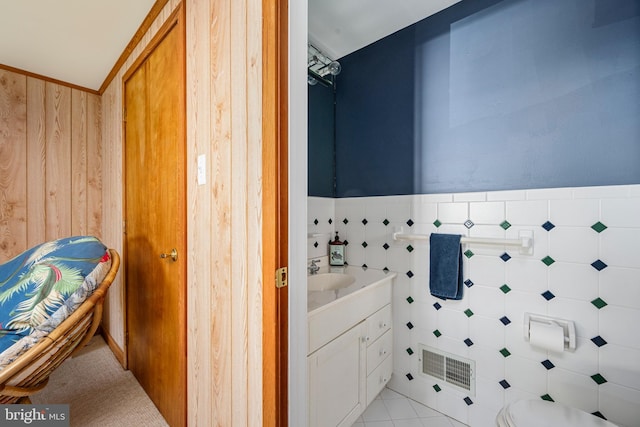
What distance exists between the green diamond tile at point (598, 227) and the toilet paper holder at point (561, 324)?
449 mm

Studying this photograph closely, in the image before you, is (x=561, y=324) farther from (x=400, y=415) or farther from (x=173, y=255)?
(x=173, y=255)

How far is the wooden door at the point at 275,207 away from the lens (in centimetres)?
83

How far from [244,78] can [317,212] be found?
49.1 inches

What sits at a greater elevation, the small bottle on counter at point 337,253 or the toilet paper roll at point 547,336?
the small bottle on counter at point 337,253

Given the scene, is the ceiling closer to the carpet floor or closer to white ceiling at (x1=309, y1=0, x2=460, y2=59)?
white ceiling at (x1=309, y1=0, x2=460, y2=59)

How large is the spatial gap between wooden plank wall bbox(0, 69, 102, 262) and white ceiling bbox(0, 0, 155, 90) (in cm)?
22

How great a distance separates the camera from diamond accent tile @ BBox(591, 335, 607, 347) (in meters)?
1.23

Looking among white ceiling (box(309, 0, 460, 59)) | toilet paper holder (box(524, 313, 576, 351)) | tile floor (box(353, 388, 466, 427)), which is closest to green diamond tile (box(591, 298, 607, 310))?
toilet paper holder (box(524, 313, 576, 351))

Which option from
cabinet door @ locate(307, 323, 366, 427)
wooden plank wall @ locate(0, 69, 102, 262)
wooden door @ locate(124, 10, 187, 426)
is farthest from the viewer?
wooden plank wall @ locate(0, 69, 102, 262)

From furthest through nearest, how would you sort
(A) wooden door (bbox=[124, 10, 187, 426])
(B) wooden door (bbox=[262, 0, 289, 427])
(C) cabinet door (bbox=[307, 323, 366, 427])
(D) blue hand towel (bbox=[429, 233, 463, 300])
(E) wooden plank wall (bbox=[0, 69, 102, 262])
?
(E) wooden plank wall (bbox=[0, 69, 102, 262])
(D) blue hand towel (bbox=[429, 233, 463, 300])
(A) wooden door (bbox=[124, 10, 187, 426])
(C) cabinet door (bbox=[307, 323, 366, 427])
(B) wooden door (bbox=[262, 0, 289, 427])

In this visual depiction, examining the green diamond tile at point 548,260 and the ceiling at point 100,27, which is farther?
the ceiling at point 100,27

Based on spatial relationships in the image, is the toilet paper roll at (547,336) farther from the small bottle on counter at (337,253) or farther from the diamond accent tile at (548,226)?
the small bottle on counter at (337,253)

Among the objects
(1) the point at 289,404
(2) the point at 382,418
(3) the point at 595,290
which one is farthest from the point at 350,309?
(3) the point at 595,290

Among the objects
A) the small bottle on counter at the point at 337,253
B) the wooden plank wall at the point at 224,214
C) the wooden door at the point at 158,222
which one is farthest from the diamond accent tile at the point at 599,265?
the wooden door at the point at 158,222
